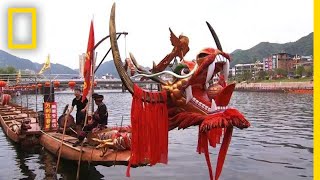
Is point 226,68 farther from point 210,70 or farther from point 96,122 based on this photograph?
point 96,122

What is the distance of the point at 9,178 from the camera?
1262 cm

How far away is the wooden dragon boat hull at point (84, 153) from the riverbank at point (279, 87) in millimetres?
74770

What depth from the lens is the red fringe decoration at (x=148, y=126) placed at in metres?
8.17

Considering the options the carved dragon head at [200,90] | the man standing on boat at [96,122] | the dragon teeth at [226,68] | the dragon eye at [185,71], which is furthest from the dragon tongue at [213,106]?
the man standing on boat at [96,122]

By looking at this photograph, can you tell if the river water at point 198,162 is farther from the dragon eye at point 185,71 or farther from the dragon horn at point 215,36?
the dragon horn at point 215,36

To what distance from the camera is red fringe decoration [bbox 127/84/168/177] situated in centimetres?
817

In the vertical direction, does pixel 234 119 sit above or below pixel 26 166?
above

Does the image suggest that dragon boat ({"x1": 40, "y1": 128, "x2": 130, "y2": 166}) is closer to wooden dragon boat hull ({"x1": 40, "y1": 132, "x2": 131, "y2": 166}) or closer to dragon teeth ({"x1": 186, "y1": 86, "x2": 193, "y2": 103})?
wooden dragon boat hull ({"x1": 40, "y1": 132, "x2": 131, "y2": 166})

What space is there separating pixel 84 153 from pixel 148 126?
12.0ft

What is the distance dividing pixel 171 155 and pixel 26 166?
6072 millimetres

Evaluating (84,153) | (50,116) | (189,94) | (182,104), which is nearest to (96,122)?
(84,153)

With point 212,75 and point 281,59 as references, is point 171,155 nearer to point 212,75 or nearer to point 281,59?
point 212,75

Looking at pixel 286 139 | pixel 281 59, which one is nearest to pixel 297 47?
pixel 281 59

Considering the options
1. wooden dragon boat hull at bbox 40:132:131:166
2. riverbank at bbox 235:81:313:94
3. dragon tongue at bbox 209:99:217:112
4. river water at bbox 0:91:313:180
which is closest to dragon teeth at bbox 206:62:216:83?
dragon tongue at bbox 209:99:217:112
